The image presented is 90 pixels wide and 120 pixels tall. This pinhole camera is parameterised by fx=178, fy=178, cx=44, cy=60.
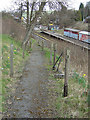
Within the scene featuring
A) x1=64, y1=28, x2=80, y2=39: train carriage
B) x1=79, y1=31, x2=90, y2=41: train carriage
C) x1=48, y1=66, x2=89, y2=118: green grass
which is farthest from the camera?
x1=64, y1=28, x2=80, y2=39: train carriage

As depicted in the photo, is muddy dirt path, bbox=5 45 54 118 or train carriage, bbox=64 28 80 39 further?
train carriage, bbox=64 28 80 39

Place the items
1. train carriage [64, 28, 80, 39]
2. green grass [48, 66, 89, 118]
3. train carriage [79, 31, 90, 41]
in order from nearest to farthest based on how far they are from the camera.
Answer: green grass [48, 66, 89, 118] < train carriage [79, 31, 90, 41] < train carriage [64, 28, 80, 39]

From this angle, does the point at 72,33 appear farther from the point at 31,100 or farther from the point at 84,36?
the point at 31,100

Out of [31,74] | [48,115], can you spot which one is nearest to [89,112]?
[48,115]

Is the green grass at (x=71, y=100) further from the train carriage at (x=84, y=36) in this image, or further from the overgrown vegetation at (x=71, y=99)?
the train carriage at (x=84, y=36)

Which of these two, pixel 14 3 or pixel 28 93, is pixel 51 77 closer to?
→ pixel 28 93

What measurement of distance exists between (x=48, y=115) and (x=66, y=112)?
44 centimetres

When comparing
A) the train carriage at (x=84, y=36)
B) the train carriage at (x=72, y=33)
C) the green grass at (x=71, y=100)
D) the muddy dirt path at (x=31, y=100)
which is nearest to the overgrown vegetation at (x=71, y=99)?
the green grass at (x=71, y=100)

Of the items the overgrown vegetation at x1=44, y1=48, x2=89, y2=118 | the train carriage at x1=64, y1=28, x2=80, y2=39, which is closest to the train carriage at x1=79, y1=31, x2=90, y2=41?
the train carriage at x1=64, y1=28, x2=80, y2=39

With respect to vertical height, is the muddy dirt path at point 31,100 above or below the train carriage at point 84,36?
below

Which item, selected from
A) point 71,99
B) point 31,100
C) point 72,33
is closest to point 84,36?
point 72,33

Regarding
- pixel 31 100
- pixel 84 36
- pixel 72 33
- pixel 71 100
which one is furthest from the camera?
pixel 72 33

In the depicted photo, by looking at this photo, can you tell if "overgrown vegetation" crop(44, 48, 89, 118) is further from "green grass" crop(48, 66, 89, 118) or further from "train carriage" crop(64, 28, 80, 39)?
Answer: "train carriage" crop(64, 28, 80, 39)

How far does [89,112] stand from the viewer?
4273 millimetres
